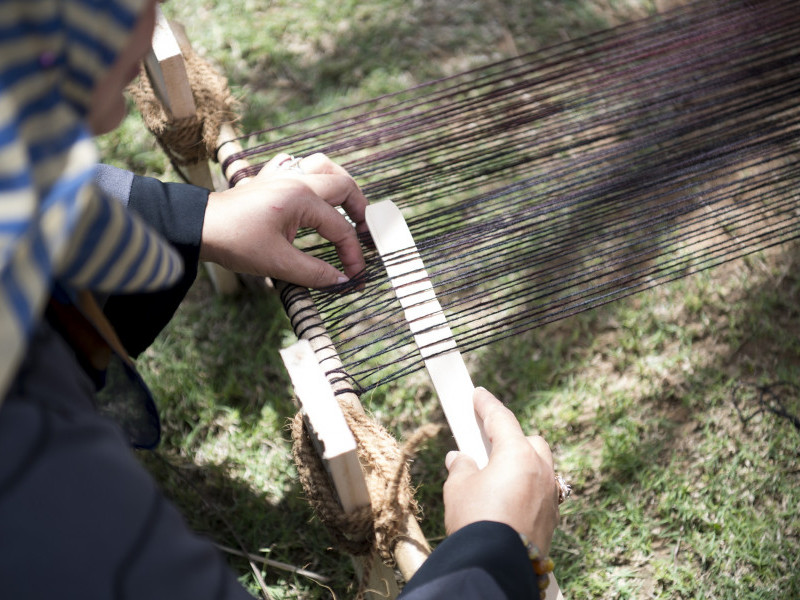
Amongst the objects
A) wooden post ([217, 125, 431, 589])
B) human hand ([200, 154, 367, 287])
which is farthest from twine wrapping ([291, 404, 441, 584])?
human hand ([200, 154, 367, 287])

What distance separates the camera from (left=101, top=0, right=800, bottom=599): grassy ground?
156cm

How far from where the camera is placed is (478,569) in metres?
0.80

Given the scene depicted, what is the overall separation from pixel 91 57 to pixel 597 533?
55.3 inches

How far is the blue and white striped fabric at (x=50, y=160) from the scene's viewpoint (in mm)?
507

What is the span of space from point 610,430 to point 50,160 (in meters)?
1.45

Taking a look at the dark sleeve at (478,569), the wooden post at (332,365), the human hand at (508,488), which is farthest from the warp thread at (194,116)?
the dark sleeve at (478,569)

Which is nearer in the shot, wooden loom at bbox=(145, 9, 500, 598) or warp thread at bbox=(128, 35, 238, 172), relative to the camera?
wooden loom at bbox=(145, 9, 500, 598)

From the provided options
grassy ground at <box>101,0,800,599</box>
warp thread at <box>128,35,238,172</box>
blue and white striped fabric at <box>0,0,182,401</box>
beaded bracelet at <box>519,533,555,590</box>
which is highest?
blue and white striped fabric at <box>0,0,182,401</box>

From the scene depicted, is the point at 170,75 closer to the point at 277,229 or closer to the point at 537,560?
the point at 277,229

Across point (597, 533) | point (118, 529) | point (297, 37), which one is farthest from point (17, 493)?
point (297, 37)

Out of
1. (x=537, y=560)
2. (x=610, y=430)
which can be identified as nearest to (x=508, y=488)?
(x=537, y=560)

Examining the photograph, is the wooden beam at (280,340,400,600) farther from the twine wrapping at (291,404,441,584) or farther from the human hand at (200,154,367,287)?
the human hand at (200,154,367,287)

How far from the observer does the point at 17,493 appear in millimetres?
573

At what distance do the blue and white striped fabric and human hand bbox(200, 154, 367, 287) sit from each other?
21.3 inches
